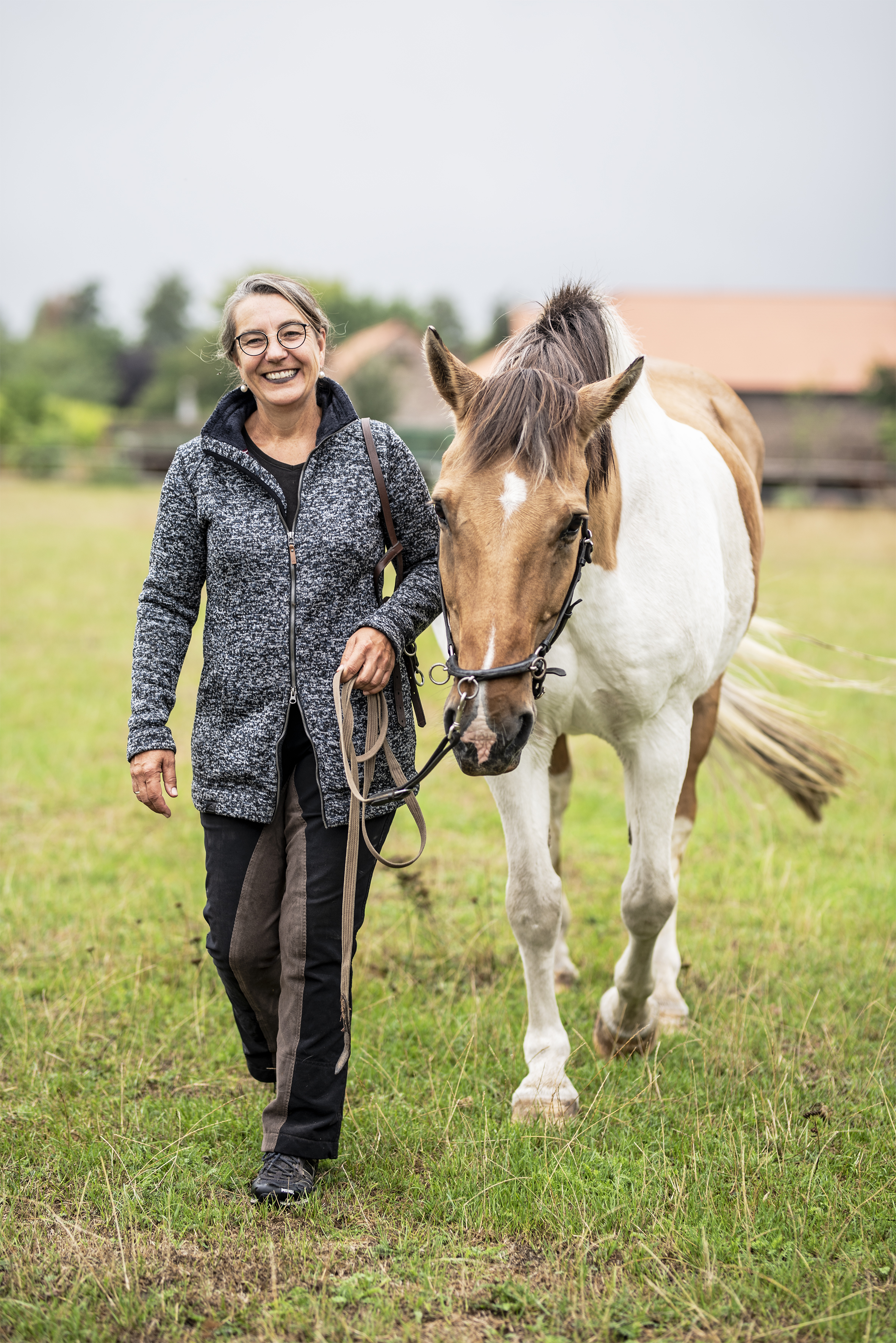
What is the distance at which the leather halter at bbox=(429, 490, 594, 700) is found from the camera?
241 cm

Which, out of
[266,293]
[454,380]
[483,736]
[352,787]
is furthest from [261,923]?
[266,293]

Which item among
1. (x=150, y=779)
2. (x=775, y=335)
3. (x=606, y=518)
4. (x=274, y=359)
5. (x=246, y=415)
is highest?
(x=775, y=335)

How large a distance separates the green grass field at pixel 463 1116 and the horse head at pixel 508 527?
1.08m

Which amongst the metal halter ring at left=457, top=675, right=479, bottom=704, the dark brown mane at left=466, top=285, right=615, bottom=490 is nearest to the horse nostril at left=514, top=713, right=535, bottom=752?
the metal halter ring at left=457, top=675, right=479, bottom=704

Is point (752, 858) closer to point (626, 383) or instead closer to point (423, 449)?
point (626, 383)

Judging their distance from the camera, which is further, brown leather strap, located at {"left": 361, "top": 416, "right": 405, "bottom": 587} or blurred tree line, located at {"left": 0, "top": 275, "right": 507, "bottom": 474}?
blurred tree line, located at {"left": 0, "top": 275, "right": 507, "bottom": 474}

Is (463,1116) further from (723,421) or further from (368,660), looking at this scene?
(723,421)

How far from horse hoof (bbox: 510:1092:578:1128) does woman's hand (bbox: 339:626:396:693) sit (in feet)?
4.03

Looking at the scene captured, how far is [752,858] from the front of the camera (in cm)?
544

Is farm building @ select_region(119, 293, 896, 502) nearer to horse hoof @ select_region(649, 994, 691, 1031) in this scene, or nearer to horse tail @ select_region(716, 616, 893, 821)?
horse tail @ select_region(716, 616, 893, 821)

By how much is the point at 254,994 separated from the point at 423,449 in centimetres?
3587

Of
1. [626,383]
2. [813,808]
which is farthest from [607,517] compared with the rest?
[813,808]

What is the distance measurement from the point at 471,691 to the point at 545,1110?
1324 millimetres

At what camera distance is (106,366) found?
71688 millimetres
